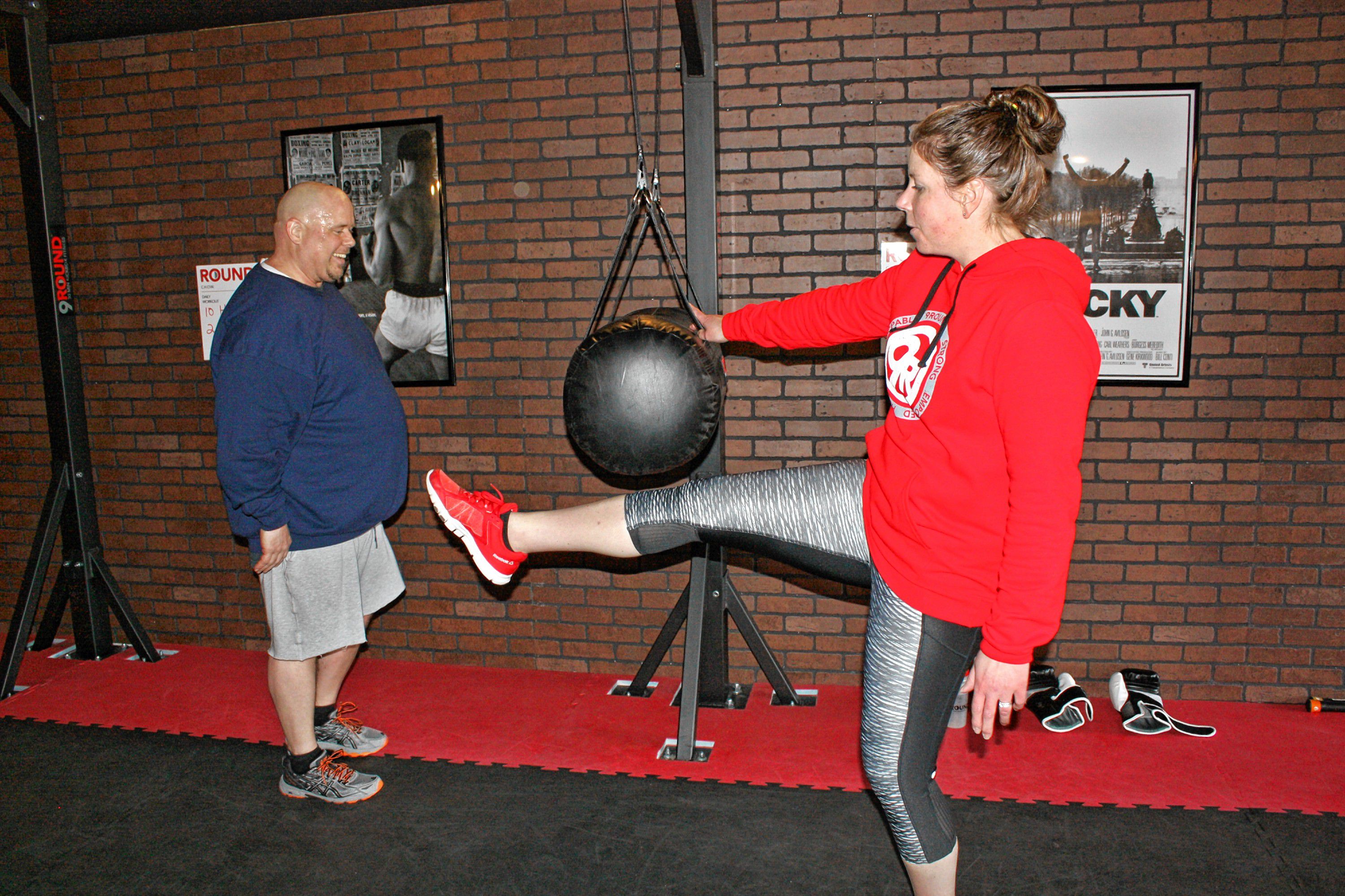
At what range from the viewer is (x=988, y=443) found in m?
1.58

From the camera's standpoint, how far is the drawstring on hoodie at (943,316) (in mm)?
1660

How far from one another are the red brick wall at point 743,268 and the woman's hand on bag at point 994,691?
6.08 feet

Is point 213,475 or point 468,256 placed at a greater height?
point 468,256

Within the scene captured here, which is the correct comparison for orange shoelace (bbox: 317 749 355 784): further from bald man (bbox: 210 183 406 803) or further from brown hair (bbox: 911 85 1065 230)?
brown hair (bbox: 911 85 1065 230)

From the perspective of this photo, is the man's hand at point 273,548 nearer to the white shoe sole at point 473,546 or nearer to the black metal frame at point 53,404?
the white shoe sole at point 473,546

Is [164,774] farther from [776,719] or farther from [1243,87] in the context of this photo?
[1243,87]

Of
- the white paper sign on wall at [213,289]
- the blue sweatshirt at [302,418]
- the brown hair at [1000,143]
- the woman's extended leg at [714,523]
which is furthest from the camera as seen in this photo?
the white paper sign on wall at [213,289]

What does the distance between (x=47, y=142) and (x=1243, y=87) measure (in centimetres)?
471

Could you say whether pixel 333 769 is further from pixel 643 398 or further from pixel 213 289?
pixel 213 289

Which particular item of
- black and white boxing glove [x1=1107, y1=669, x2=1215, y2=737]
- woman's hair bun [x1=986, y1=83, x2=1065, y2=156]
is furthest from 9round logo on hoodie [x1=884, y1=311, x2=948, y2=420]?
black and white boxing glove [x1=1107, y1=669, x2=1215, y2=737]

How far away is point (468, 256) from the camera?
140 inches

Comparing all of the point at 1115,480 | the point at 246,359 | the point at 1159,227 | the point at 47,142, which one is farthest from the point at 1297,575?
the point at 47,142

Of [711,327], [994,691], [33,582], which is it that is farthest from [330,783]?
[994,691]

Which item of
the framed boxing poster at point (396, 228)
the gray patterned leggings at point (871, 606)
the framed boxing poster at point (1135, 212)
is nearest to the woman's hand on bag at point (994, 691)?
the gray patterned leggings at point (871, 606)
